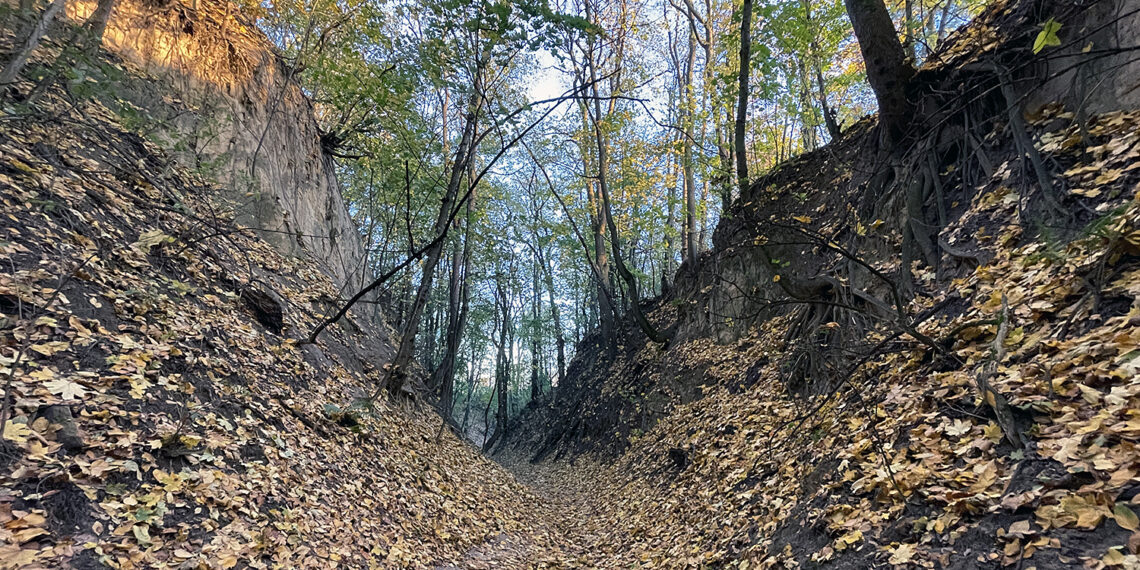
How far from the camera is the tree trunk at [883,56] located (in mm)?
5844

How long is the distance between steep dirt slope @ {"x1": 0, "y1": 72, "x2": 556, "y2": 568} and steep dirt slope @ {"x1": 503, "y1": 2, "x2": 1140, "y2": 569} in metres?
3.36

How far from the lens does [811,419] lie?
17.7ft

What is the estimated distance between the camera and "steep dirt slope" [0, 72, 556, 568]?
310cm

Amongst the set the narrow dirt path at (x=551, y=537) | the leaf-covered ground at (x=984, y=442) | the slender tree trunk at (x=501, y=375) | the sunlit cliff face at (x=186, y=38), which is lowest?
the narrow dirt path at (x=551, y=537)

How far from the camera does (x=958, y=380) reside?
365 centimetres

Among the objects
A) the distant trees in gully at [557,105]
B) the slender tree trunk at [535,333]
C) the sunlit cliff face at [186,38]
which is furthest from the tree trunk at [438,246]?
the slender tree trunk at [535,333]

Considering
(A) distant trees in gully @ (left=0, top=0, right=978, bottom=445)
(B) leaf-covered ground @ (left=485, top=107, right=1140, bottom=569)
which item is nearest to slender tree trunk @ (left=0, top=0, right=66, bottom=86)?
(A) distant trees in gully @ (left=0, top=0, right=978, bottom=445)

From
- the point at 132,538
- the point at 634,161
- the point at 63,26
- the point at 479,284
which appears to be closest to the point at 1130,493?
the point at 132,538

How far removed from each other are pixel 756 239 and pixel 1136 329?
6.86 meters

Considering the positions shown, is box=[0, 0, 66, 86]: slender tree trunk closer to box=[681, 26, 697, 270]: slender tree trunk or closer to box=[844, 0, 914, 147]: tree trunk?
box=[844, 0, 914, 147]: tree trunk

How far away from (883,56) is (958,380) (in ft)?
14.7

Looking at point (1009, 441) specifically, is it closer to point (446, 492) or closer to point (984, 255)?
point (984, 255)

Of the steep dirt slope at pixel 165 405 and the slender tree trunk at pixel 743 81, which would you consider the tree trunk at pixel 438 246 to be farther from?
the slender tree trunk at pixel 743 81

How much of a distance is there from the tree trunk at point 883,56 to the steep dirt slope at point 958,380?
0.31 meters
